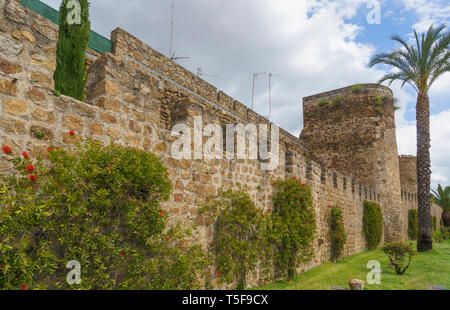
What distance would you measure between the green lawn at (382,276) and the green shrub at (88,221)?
3.14 metres

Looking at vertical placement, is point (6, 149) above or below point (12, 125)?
below

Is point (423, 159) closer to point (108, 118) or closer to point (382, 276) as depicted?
point (382, 276)

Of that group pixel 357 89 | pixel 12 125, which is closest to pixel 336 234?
pixel 12 125

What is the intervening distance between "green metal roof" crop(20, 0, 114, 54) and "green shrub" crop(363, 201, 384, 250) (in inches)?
473

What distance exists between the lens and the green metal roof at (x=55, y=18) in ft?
23.5

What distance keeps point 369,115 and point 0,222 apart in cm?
2028

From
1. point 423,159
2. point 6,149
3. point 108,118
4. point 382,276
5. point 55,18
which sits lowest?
point 382,276

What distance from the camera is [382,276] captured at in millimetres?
7520

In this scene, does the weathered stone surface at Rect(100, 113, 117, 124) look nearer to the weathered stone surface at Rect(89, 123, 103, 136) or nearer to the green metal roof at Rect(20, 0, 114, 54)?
the weathered stone surface at Rect(89, 123, 103, 136)

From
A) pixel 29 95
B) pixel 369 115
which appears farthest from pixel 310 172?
pixel 369 115

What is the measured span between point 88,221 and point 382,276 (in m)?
7.11

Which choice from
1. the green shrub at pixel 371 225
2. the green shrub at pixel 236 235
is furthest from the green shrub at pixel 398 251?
the green shrub at pixel 371 225

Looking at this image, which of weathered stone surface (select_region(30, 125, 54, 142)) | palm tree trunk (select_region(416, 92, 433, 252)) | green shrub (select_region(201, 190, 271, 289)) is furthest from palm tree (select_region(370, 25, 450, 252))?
weathered stone surface (select_region(30, 125, 54, 142))
